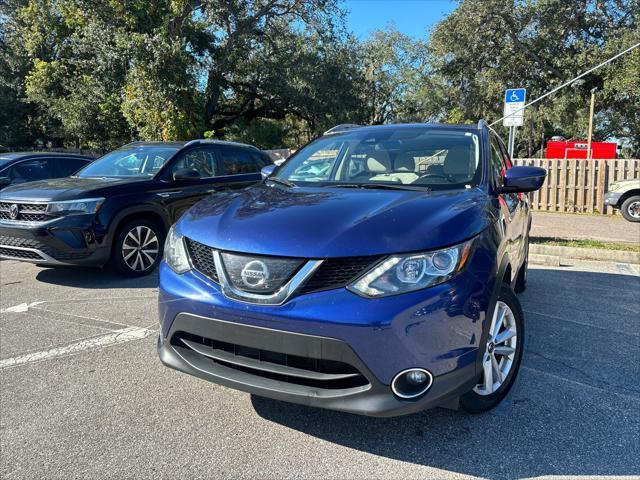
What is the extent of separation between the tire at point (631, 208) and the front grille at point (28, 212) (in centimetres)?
1323

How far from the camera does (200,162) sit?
7.16 metres

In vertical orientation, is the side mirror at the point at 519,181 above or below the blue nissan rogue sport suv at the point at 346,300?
above

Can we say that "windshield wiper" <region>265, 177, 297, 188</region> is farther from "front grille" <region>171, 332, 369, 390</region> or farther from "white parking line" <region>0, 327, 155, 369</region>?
"white parking line" <region>0, 327, 155, 369</region>

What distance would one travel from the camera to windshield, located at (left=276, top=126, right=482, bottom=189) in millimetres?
3439

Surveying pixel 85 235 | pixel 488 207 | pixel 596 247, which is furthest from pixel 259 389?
pixel 596 247

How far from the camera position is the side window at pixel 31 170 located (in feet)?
27.8

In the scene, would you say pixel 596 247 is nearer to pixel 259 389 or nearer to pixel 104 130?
pixel 259 389

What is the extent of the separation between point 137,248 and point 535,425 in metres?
5.01

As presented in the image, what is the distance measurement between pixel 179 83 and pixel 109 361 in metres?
17.1

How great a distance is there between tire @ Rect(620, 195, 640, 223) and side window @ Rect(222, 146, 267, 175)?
10.0 meters

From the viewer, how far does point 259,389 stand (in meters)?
2.40

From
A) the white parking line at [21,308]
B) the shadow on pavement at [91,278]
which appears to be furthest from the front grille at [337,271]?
the shadow on pavement at [91,278]

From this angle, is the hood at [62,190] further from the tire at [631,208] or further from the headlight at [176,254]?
the tire at [631,208]

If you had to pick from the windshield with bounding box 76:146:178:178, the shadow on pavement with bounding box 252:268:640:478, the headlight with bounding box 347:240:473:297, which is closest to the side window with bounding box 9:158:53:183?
the windshield with bounding box 76:146:178:178
